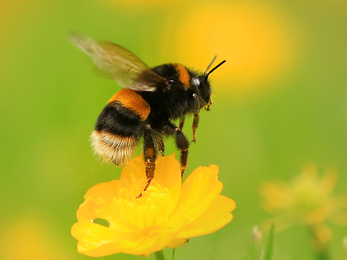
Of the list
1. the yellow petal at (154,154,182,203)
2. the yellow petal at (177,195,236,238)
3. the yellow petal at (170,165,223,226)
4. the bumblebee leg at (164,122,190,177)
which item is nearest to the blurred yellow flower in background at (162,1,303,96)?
the bumblebee leg at (164,122,190,177)

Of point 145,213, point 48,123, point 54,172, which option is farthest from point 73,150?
point 145,213

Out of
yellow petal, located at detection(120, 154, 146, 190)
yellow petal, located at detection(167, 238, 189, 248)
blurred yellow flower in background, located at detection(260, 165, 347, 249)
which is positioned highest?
yellow petal, located at detection(120, 154, 146, 190)

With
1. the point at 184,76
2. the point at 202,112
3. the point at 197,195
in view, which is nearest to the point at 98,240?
the point at 197,195

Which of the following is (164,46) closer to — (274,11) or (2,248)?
(274,11)

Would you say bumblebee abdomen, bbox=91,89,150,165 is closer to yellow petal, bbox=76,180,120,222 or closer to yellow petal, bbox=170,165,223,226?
yellow petal, bbox=76,180,120,222

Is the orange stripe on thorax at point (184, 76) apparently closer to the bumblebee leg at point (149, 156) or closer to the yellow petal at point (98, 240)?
the bumblebee leg at point (149, 156)

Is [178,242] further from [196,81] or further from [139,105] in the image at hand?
[196,81]
